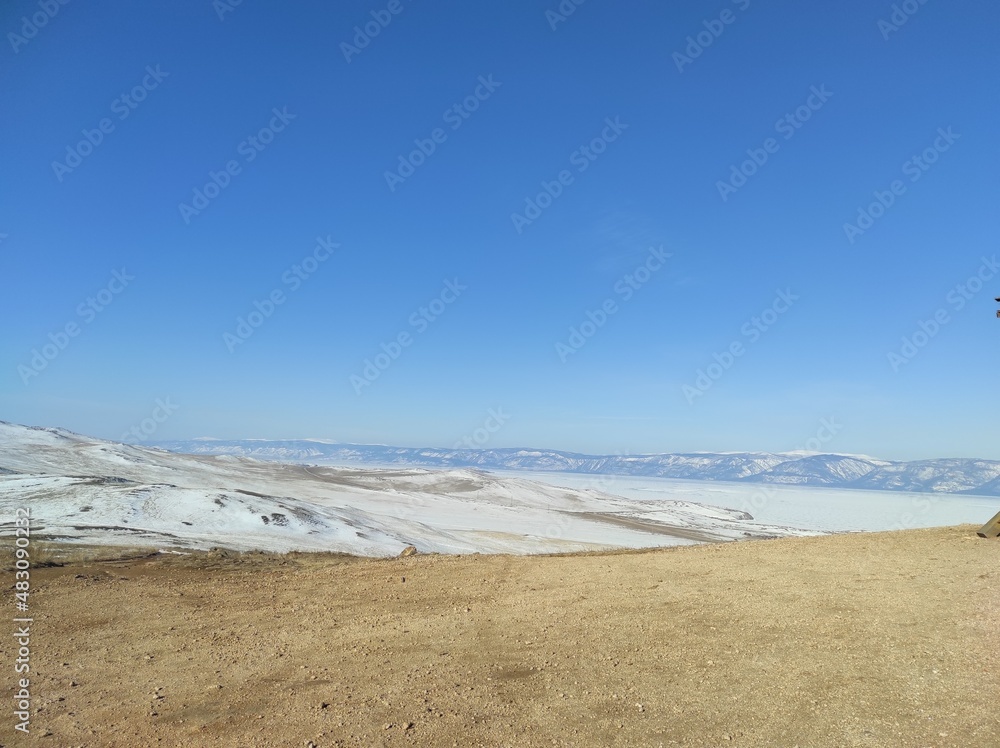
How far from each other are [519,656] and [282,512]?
18191mm

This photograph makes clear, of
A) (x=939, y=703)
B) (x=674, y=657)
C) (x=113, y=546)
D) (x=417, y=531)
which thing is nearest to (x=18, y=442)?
(x=417, y=531)

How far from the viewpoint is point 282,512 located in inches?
945

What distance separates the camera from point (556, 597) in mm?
11867

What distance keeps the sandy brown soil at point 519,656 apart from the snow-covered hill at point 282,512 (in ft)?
20.5

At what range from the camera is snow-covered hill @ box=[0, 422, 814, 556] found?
19078mm

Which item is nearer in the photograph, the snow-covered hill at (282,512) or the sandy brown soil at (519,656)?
the sandy brown soil at (519,656)

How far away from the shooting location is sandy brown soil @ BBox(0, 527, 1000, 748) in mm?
6270

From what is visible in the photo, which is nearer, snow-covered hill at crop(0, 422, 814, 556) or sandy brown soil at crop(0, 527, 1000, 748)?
sandy brown soil at crop(0, 527, 1000, 748)

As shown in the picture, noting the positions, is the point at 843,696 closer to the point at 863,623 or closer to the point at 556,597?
the point at 863,623

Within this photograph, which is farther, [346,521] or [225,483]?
[225,483]

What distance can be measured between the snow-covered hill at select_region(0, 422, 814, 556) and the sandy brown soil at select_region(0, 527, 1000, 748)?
20.5ft

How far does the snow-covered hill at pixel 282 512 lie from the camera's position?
19078mm

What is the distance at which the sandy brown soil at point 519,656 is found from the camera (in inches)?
247

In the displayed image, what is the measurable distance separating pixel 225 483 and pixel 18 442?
18871 millimetres
